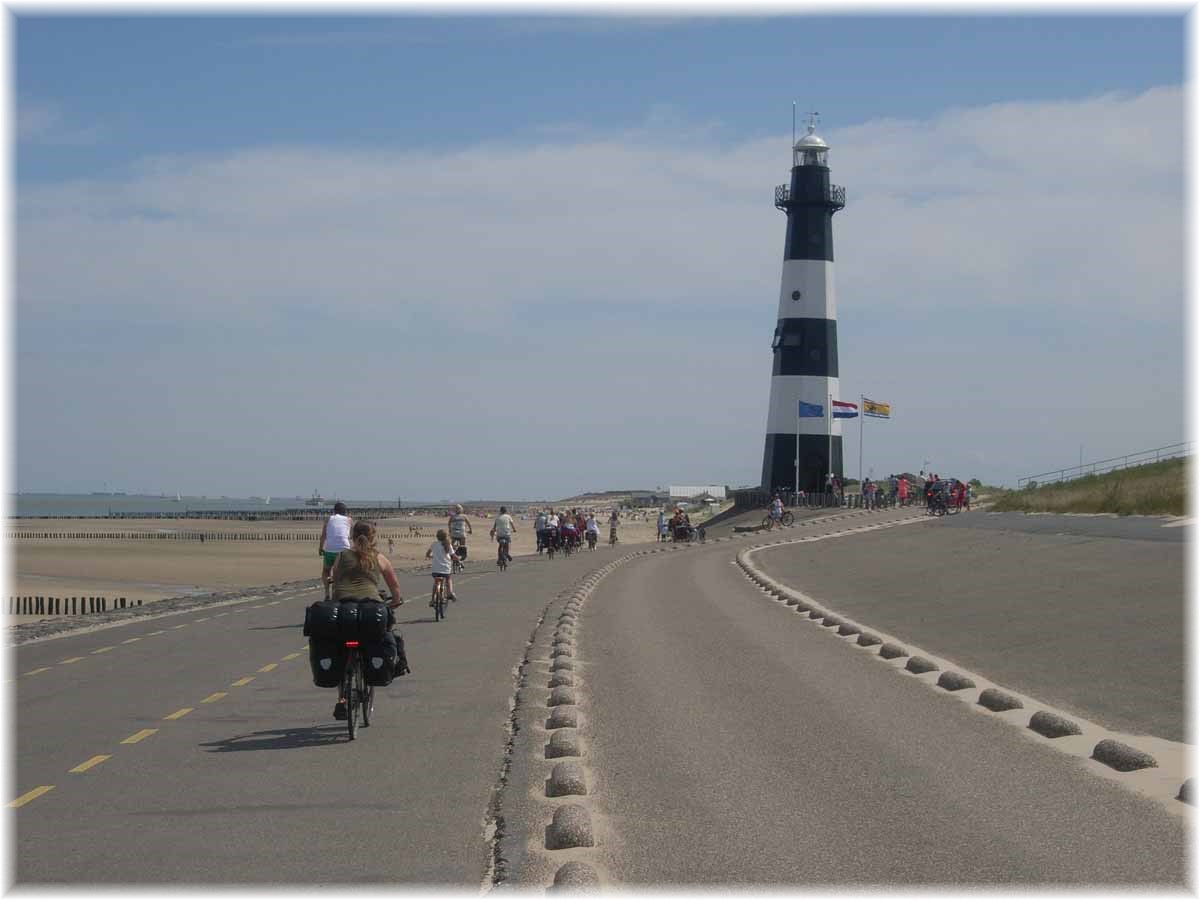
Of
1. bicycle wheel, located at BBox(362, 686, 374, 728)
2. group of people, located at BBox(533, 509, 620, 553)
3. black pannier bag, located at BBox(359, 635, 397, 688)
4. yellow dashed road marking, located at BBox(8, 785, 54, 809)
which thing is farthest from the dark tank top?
group of people, located at BBox(533, 509, 620, 553)

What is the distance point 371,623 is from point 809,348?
5571 cm

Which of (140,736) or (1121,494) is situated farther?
(1121,494)

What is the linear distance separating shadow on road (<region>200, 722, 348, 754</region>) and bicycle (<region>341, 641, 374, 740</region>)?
0.53 feet

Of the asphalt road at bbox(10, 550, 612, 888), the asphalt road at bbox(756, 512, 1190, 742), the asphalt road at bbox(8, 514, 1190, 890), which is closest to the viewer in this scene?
the asphalt road at bbox(8, 514, 1190, 890)

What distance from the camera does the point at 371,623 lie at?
39.4ft

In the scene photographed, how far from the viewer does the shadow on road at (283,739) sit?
37.6 ft

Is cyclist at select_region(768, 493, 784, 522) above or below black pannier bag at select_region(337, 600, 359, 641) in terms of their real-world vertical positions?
above

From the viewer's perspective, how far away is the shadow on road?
452 inches

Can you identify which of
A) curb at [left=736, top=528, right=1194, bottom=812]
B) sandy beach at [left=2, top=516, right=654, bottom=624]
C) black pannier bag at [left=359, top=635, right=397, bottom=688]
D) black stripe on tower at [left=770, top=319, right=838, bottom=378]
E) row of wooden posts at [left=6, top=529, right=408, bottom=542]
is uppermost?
black stripe on tower at [left=770, top=319, right=838, bottom=378]

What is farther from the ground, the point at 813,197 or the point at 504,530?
the point at 813,197

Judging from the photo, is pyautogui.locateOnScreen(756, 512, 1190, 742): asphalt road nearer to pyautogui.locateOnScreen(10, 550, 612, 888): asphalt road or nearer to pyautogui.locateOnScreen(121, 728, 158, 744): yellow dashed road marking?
pyautogui.locateOnScreen(10, 550, 612, 888): asphalt road

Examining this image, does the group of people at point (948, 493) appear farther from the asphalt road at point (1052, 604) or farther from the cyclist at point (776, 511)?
the asphalt road at point (1052, 604)

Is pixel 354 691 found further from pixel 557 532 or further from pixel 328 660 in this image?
pixel 557 532

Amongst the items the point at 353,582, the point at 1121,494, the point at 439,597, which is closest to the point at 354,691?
the point at 353,582
